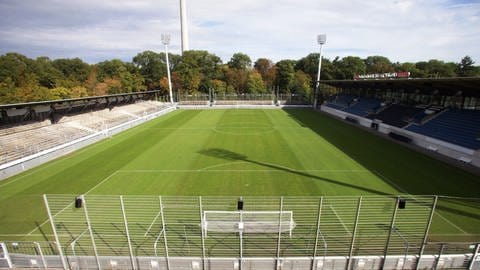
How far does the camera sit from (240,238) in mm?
7590

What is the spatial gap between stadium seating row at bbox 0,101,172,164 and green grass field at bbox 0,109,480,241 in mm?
2401

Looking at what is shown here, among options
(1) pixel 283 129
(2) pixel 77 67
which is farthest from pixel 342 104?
(2) pixel 77 67

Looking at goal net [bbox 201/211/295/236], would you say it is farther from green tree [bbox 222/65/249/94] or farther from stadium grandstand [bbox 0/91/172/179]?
green tree [bbox 222/65/249/94]

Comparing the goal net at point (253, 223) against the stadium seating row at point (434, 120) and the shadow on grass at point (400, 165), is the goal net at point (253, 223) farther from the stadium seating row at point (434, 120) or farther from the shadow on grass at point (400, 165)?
the stadium seating row at point (434, 120)

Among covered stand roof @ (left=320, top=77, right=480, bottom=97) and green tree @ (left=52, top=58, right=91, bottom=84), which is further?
green tree @ (left=52, top=58, right=91, bottom=84)

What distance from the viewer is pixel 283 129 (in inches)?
1171

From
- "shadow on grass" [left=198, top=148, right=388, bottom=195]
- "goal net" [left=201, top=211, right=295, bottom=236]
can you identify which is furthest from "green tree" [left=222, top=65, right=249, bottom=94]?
"goal net" [left=201, top=211, right=295, bottom=236]

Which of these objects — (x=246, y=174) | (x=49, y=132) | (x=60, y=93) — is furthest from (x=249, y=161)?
(x=60, y=93)

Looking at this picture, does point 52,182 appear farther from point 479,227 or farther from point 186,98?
point 186,98

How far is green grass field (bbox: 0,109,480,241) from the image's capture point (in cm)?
1201

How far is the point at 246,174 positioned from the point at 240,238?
8.23m

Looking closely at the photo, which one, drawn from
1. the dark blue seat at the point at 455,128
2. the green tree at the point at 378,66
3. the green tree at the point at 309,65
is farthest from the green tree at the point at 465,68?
the dark blue seat at the point at 455,128

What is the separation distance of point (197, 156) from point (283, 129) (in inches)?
528

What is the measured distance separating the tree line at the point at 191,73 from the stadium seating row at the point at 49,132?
26.3 m
